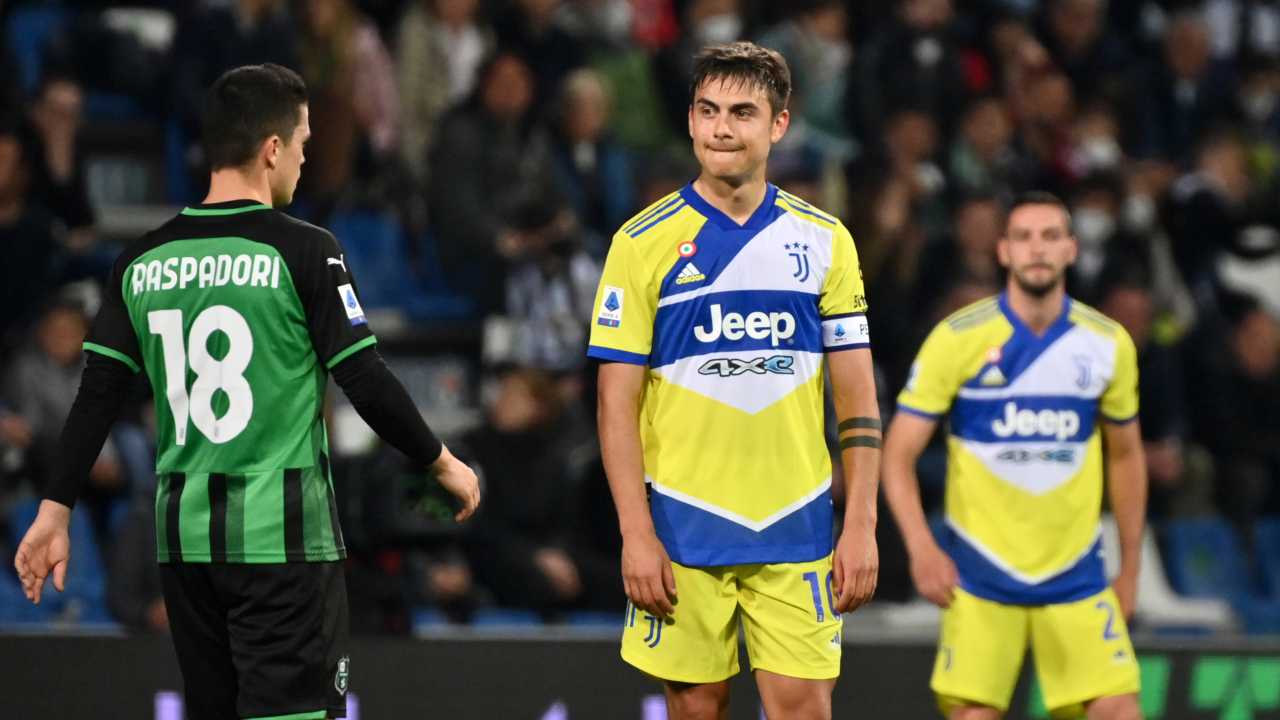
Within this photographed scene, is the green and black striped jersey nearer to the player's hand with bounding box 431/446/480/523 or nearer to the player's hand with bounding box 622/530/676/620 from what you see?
the player's hand with bounding box 431/446/480/523

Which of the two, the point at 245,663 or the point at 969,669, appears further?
the point at 969,669

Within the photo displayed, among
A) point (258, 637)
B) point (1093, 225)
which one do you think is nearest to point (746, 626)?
point (258, 637)

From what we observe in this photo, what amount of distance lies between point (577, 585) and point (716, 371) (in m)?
4.31

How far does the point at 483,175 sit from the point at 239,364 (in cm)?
610

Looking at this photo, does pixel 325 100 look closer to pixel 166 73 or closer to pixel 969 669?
pixel 166 73

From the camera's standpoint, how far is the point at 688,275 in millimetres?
4527

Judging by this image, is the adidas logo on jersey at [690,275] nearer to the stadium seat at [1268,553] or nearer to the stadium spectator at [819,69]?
the stadium seat at [1268,553]

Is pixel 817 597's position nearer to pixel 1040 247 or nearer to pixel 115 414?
pixel 115 414

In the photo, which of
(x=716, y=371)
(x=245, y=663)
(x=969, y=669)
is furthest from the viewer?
(x=969, y=669)

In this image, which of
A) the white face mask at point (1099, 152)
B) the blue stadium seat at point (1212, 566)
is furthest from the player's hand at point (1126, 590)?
the white face mask at point (1099, 152)

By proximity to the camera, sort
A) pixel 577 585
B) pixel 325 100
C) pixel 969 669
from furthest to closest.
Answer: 1. pixel 325 100
2. pixel 577 585
3. pixel 969 669

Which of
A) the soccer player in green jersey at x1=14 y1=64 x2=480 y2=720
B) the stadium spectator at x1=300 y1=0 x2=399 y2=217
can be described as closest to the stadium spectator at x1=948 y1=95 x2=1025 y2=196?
the stadium spectator at x1=300 y1=0 x2=399 y2=217

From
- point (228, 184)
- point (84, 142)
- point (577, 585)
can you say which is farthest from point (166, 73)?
point (228, 184)

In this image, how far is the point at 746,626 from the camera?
4535 mm
